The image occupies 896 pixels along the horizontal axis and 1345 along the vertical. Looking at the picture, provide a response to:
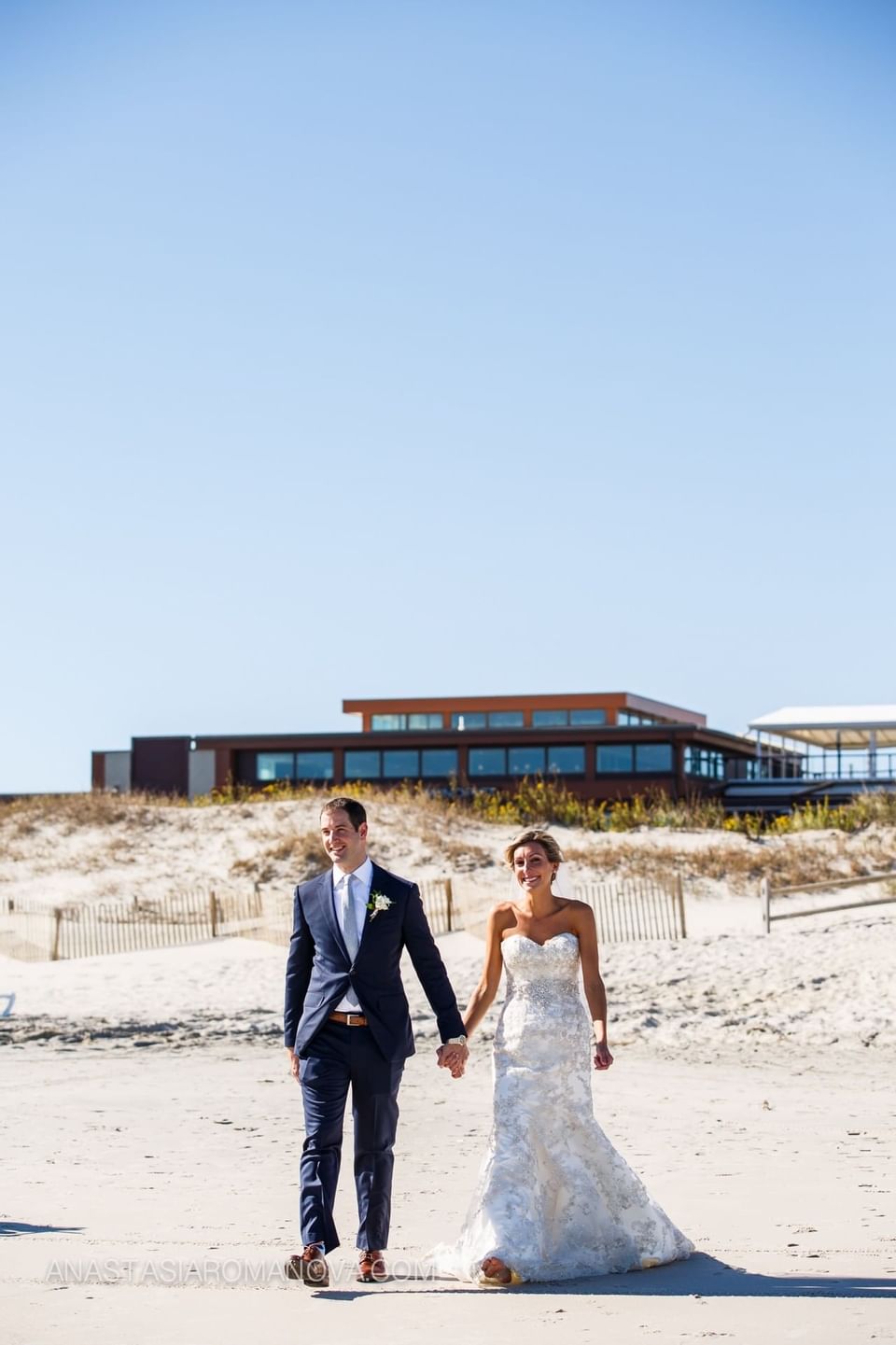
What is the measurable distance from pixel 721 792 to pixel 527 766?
688 centimetres

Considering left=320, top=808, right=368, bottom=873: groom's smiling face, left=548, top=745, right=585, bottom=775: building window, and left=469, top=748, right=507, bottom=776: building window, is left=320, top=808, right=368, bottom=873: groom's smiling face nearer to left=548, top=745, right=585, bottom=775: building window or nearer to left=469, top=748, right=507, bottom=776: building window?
left=548, top=745, right=585, bottom=775: building window

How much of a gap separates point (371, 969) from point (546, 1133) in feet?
3.71

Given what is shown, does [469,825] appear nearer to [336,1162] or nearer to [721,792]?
Answer: [721,792]

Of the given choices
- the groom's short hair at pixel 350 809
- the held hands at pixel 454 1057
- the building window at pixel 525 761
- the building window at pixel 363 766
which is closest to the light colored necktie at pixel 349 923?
the groom's short hair at pixel 350 809

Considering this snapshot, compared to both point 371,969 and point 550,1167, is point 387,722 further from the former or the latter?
point 371,969

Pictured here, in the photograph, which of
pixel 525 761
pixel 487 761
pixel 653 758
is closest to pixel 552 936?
pixel 653 758

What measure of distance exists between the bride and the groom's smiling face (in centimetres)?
75

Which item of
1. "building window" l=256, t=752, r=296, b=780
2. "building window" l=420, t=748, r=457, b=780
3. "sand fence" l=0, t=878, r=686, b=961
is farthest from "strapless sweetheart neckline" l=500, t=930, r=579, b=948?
"building window" l=256, t=752, r=296, b=780

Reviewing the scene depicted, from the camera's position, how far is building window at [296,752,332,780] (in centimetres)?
5303

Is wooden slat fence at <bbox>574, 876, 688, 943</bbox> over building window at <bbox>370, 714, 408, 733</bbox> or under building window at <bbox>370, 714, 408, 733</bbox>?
under

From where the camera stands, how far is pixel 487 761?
51.5 metres

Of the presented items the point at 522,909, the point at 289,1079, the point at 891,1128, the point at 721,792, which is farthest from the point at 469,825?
the point at 522,909

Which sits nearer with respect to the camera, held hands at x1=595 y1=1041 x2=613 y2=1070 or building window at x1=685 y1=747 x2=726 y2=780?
held hands at x1=595 y1=1041 x2=613 y2=1070

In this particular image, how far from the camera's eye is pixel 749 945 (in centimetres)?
2402
